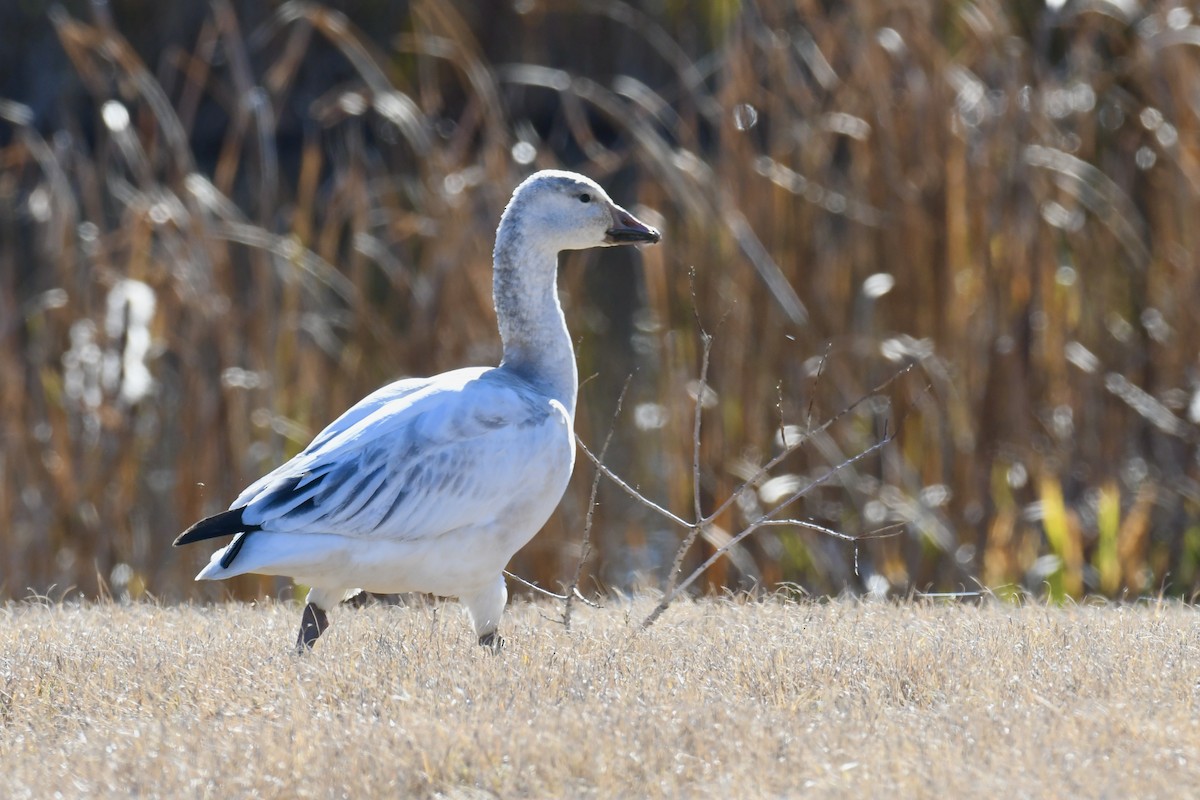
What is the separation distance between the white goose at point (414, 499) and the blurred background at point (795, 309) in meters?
1.92

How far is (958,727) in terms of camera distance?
3137 millimetres

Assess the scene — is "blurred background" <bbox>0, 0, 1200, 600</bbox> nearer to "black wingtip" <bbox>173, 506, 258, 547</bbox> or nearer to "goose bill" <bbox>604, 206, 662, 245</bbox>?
"goose bill" <bbox>604, 206, 662, 245</bbox>

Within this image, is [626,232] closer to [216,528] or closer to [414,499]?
[414,499]

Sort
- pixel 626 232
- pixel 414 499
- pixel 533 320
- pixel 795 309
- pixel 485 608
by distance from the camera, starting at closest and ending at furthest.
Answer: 1. pixel 414 499
2. pixel 485 608
3. pixel 533 320
4. pixel 626 232
5. pixel 795 309

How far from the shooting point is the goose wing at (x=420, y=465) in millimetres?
4152

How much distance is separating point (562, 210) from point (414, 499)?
1.19 m

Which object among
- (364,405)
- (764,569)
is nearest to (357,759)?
(364,405)

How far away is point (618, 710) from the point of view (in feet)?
10.5

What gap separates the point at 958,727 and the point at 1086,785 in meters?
0.40

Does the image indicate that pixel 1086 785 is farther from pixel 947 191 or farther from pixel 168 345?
pixel 168 345

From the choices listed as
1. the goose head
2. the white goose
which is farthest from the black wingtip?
the goose head

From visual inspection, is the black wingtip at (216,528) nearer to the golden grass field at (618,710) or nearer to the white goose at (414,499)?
the white goose at (414,499)

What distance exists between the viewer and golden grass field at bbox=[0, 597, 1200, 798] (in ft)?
9.46

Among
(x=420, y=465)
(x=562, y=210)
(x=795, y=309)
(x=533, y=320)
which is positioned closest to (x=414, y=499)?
(x=420, y=465)
